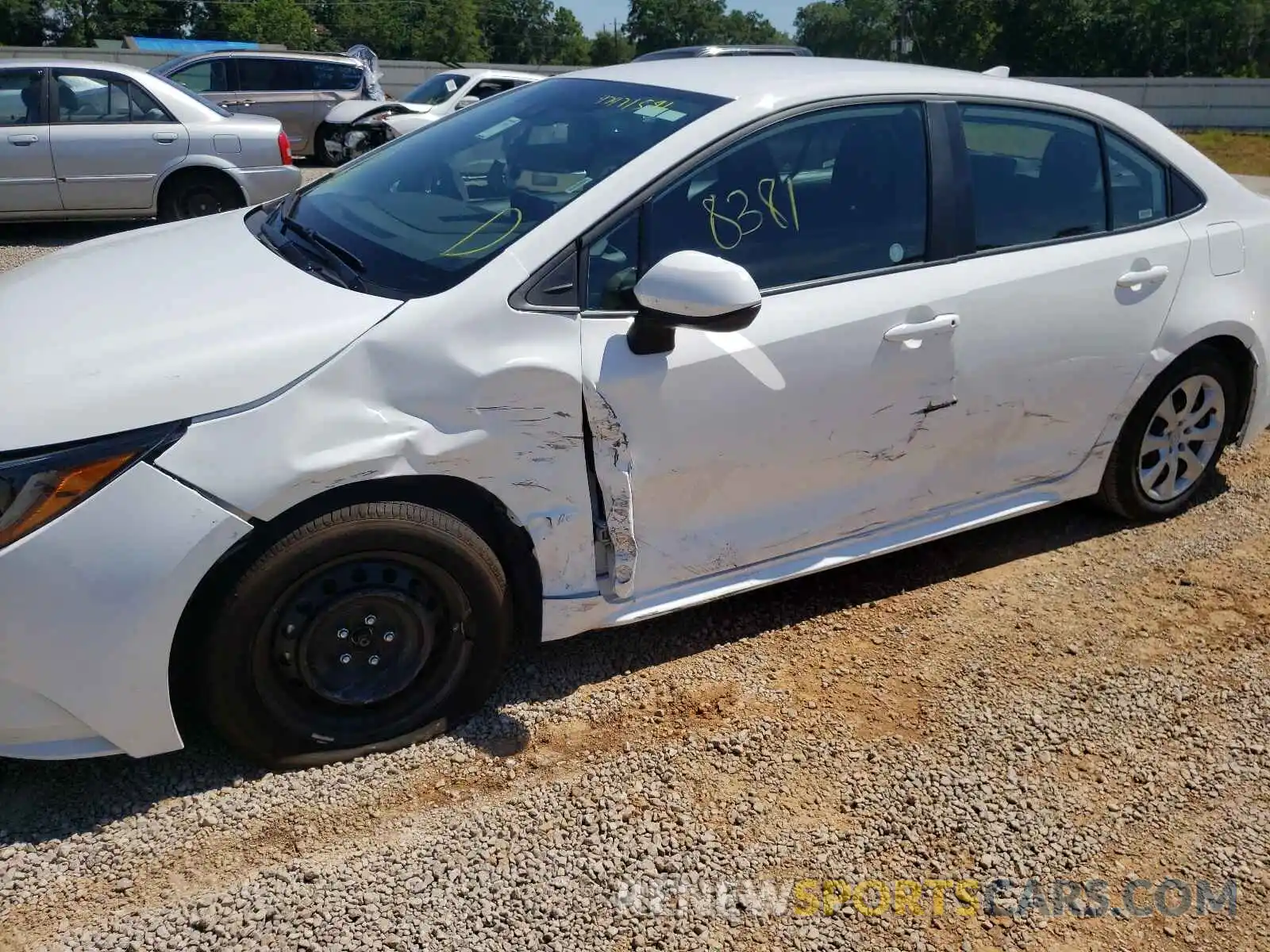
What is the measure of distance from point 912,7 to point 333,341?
7503cm

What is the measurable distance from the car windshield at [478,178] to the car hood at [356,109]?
1128 centimetres

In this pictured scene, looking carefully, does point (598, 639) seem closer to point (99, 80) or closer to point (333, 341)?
point (333, 341)

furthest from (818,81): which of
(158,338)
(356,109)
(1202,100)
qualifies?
(1202,100)

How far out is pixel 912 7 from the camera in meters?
68.8

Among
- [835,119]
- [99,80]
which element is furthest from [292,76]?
[835,119]

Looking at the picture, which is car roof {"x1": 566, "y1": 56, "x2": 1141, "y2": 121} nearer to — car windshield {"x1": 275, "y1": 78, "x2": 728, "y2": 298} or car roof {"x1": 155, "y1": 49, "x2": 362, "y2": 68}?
car windshield {"x1": 275, "y1": 78, "x2": 728, "y2": 298}

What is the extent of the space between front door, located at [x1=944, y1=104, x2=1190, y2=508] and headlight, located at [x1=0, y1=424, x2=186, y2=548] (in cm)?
238

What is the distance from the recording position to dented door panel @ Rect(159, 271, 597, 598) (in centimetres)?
236

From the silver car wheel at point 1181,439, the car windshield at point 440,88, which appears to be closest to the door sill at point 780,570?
the silver car wheel at point 1181,439

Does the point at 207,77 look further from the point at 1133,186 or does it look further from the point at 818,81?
the point at 1133,186

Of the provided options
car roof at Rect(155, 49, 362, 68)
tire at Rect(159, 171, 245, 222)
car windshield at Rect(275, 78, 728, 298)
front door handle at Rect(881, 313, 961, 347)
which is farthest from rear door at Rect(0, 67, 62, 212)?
front door handle at Rect(881, 313, 961, 347)

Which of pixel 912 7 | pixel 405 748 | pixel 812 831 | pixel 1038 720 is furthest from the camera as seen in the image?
pixel 912 7

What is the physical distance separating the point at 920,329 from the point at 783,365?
0.49m

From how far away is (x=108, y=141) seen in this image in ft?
29.9
